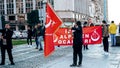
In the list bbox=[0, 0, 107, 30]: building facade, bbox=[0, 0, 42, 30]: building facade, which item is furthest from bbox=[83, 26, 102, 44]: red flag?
bbox=[0, 0, 42, 30]: building facade

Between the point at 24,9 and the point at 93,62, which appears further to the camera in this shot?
the point at 24,9

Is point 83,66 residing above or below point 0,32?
below

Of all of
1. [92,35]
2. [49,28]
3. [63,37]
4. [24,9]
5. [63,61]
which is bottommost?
[63,61]

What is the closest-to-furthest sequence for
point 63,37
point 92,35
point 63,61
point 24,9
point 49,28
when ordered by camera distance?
point 49,28, point 63,61, point 92,35, point 63,37, point 24,9

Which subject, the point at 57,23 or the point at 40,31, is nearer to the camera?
the point at 57,23

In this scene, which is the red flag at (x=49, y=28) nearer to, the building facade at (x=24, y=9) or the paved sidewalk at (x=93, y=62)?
the paved sidewalk at (x=93, y=62)

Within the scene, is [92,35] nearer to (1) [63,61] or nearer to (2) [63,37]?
(2) [63,37]

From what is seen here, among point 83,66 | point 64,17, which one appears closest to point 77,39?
point 83,66

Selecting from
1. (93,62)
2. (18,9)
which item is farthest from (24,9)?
(93,62)

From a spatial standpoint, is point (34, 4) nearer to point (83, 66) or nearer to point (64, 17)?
point (64, 17)

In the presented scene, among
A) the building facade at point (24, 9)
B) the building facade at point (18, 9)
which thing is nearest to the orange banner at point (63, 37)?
the building facade at point (24, 9)

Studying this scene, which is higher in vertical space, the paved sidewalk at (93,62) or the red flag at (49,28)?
the red flag at (49,28)

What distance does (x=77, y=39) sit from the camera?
1441 cm

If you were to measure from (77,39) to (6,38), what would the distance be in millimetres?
3190
